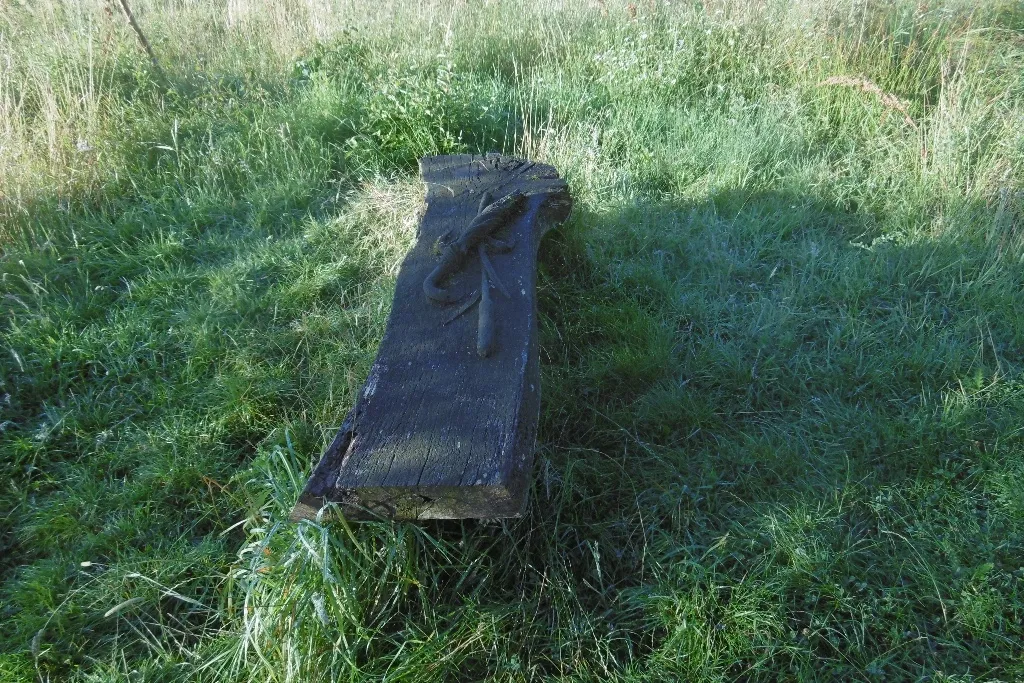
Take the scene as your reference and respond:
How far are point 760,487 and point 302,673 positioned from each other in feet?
5.94

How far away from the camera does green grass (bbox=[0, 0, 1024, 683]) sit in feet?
8.54

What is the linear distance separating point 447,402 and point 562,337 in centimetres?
132

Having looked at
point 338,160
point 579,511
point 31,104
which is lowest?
point 579,511

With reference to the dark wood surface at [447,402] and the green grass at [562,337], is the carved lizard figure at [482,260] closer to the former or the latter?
the dark wood surface at [447,402]

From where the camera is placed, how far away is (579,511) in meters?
3.06

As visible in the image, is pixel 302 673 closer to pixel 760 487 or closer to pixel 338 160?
pixel 760 487

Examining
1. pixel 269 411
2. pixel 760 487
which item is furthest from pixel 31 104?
pixel 760 487

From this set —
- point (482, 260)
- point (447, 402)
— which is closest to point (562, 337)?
point (482, 260)

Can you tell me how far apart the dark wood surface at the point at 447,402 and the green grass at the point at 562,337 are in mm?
238

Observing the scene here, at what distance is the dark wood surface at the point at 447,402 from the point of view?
2436mm

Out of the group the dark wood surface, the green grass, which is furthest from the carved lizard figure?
the green grass

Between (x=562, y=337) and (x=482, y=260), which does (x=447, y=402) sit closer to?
(x=482, y=260)

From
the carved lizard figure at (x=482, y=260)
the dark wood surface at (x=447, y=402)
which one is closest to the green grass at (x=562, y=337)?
the dark wood surface at (x=447, y=402)

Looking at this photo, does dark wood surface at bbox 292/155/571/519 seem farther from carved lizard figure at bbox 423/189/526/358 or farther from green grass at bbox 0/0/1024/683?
green grass at bbox 0/0/1024/683
